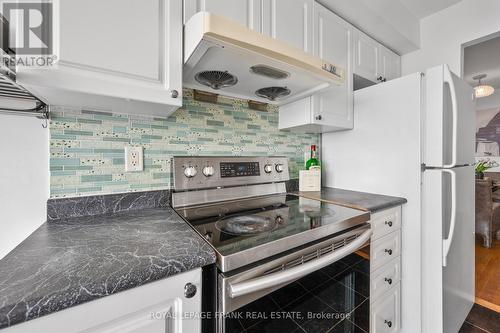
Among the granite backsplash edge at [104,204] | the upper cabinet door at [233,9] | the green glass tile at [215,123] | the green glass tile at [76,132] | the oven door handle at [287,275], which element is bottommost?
the oven door handle at [287,275]

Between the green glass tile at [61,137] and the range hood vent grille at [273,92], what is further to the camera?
the range hood vent grille at [273,92]

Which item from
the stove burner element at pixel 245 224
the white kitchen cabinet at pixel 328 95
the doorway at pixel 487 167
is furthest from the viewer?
the doorway at pixel 487 167

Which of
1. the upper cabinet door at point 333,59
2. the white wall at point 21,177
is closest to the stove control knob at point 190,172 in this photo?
the white wall at point 21,177

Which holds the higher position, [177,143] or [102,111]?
[102,111]

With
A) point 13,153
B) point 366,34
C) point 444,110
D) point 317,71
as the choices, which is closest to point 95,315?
point 13,153

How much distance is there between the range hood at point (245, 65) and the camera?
2.60 ft

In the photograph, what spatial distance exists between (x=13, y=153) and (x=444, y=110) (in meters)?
2.11

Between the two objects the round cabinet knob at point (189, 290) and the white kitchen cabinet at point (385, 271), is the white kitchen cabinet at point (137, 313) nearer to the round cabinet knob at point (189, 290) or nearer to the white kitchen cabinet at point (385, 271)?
the round cabinet knob at point (189, 290)

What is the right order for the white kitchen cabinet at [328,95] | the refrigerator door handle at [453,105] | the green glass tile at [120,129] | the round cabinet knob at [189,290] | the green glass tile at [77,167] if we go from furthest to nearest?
the white kitchen cabinet at [328,95] < the refrigerator door handle at [453,105] < the green glass tile at [120,129] < the green glass tile at [77,167] < the round cabinet knob at [189,290]

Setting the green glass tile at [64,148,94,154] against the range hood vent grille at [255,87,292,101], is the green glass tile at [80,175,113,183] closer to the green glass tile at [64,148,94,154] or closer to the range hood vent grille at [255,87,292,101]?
the green glass tile at [64,148,94,154]

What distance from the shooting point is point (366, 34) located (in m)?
1.77

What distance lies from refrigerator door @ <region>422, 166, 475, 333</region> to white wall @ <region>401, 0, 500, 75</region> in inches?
41.9

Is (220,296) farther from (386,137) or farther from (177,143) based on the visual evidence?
(386,137)

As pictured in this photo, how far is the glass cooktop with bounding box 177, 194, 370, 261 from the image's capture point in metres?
0.71
